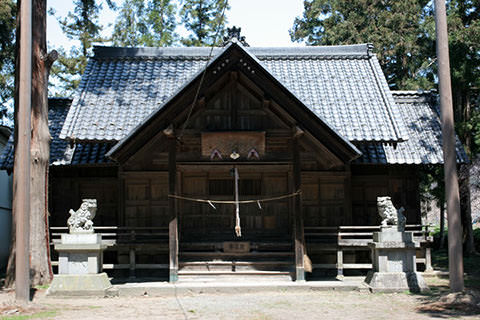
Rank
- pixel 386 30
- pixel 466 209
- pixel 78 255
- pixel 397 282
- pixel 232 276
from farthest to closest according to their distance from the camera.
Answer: pixel 386 30 < pixel 466 209 < pixel 232 276 < pixel 78 255 < pixel 397 282

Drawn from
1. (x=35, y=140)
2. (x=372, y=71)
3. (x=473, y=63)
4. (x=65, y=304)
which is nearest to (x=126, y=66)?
(x=35, y=140)

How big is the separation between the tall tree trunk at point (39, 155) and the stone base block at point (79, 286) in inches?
63.5

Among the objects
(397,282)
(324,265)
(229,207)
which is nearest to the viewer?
(397,282)

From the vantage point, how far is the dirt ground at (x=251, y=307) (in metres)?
9.96

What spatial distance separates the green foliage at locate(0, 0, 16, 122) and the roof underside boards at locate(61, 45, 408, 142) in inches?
190

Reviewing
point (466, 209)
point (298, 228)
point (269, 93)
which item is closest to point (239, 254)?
point (298, 228)

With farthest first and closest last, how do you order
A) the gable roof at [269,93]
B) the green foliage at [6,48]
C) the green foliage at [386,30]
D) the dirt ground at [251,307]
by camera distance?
the green foliage at [386,30] < the green foliage at [6,48] < the gable roof at [269,93] < the dirt ground at [251,307]

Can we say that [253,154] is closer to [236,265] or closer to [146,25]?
[236,265]

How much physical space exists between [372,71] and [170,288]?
10.4 meters

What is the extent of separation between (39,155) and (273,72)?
24.7ft

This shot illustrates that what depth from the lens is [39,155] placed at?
1423 cm

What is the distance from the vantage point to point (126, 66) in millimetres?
19125

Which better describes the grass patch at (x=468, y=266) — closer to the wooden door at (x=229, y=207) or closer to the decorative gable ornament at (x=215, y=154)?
the wooden door at (x=229, y=207)

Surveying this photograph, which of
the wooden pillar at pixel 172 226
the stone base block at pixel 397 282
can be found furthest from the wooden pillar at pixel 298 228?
the wooden pillar at pixel 172 226
